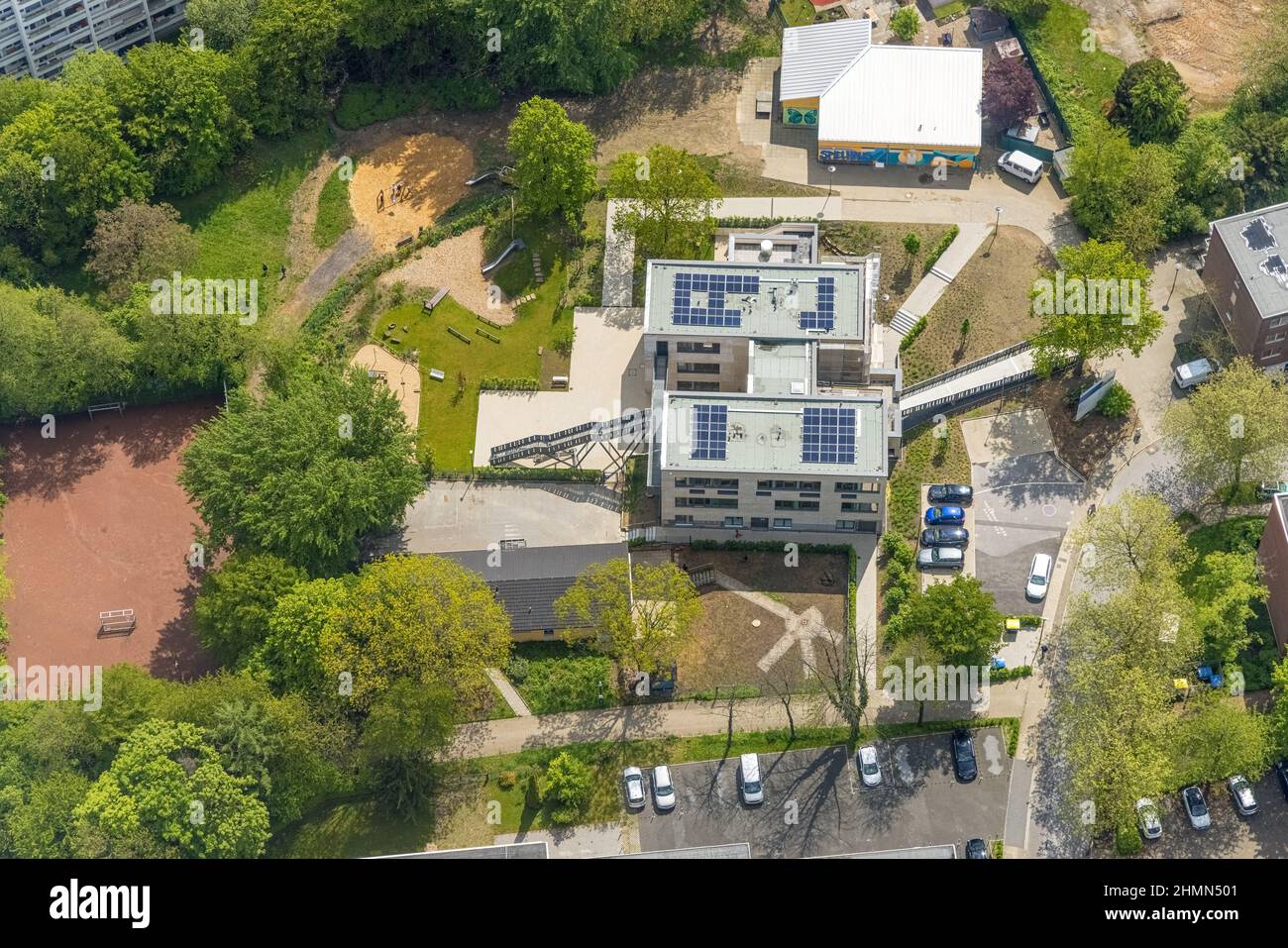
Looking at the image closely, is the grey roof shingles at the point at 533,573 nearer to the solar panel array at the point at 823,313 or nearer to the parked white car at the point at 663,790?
the parked white car at the point at 663,790

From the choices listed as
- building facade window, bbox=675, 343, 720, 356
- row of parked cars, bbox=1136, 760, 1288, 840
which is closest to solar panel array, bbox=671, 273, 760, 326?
building facade window, bbox=675, 343, 720, 356

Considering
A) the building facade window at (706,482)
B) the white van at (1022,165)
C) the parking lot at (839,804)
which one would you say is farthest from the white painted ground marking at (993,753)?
the white van at (1022,165)

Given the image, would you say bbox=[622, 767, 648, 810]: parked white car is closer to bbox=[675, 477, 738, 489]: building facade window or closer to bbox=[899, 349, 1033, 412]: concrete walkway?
bbox=[675, 477, 738, 489]: building facade window

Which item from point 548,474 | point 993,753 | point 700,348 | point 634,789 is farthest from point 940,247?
point 634,789

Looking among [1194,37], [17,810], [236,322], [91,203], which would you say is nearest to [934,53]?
[1194,37]

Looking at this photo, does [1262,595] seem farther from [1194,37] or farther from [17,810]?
[17,810]

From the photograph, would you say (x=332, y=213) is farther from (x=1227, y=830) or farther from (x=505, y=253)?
(x=1227, y=830)
